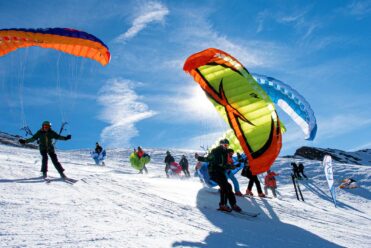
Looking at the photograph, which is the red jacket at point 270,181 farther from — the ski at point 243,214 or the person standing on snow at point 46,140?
the person standing on snow at point 46,140

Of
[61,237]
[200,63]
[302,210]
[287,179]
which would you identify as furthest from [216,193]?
[287,179]

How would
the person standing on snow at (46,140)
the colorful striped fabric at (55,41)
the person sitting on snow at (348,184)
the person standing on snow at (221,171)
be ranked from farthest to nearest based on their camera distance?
the person sitting on snow at (348,184)
the colorful striped fabric at (55,41)
the person standing on snow at (46,140)
the person standing on snow at (221,171)

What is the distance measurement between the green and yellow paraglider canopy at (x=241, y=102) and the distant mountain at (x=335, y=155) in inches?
2048

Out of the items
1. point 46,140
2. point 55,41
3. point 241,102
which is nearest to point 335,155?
point 241,102

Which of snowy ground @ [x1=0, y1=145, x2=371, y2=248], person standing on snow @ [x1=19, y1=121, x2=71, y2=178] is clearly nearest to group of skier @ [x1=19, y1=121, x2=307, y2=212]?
person standing on snow @ [x1=19, y1=121, x2=71, y2=178]

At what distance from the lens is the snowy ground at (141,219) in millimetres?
4965

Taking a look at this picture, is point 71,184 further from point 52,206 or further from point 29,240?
point 29,240

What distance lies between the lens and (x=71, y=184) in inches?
351

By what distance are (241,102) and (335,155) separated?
187ft

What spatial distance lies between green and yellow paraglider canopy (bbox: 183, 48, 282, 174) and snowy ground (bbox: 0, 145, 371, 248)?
1573mm

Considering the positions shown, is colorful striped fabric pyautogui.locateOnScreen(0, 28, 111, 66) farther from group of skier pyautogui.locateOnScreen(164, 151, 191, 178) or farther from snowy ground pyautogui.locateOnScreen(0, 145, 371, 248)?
group of skier pyautogui.locateOnScreen(164, 151, 191, 178)

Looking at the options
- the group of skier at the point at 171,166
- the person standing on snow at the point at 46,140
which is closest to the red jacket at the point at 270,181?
the group of skier at the point at 171,166

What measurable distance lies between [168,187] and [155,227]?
473cm

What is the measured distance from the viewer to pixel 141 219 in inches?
252
